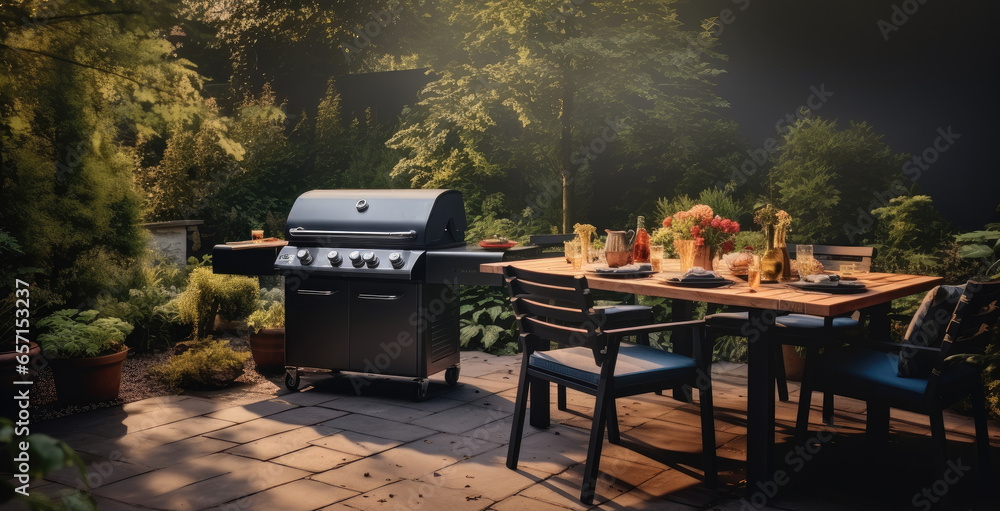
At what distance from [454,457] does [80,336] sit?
266 centimetres

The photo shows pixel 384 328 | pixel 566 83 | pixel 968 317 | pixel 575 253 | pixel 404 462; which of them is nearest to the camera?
pixel 968 317

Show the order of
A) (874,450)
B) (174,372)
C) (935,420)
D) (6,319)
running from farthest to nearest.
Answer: (174,372)
(6,319)
(874,450)
(935,420)

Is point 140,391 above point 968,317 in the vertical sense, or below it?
below

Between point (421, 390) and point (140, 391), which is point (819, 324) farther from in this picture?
point (140, 391)

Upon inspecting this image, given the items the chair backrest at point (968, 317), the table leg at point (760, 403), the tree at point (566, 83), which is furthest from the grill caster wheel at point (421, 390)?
the tree at point (566, 83)

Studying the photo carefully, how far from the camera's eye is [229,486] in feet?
11.2

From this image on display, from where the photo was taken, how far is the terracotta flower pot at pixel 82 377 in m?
4.64

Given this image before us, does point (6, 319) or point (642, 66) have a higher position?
point (642, 66)

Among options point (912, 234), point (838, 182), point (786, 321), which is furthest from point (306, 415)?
point (838, 182)

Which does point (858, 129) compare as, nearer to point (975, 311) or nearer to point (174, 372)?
point (975, 311)

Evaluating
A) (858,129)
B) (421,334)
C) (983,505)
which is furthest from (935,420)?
(858,129)

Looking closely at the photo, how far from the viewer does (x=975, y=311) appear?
312 centimetres

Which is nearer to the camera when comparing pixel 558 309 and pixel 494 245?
pixel 558 309

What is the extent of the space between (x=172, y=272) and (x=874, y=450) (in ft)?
21.0
